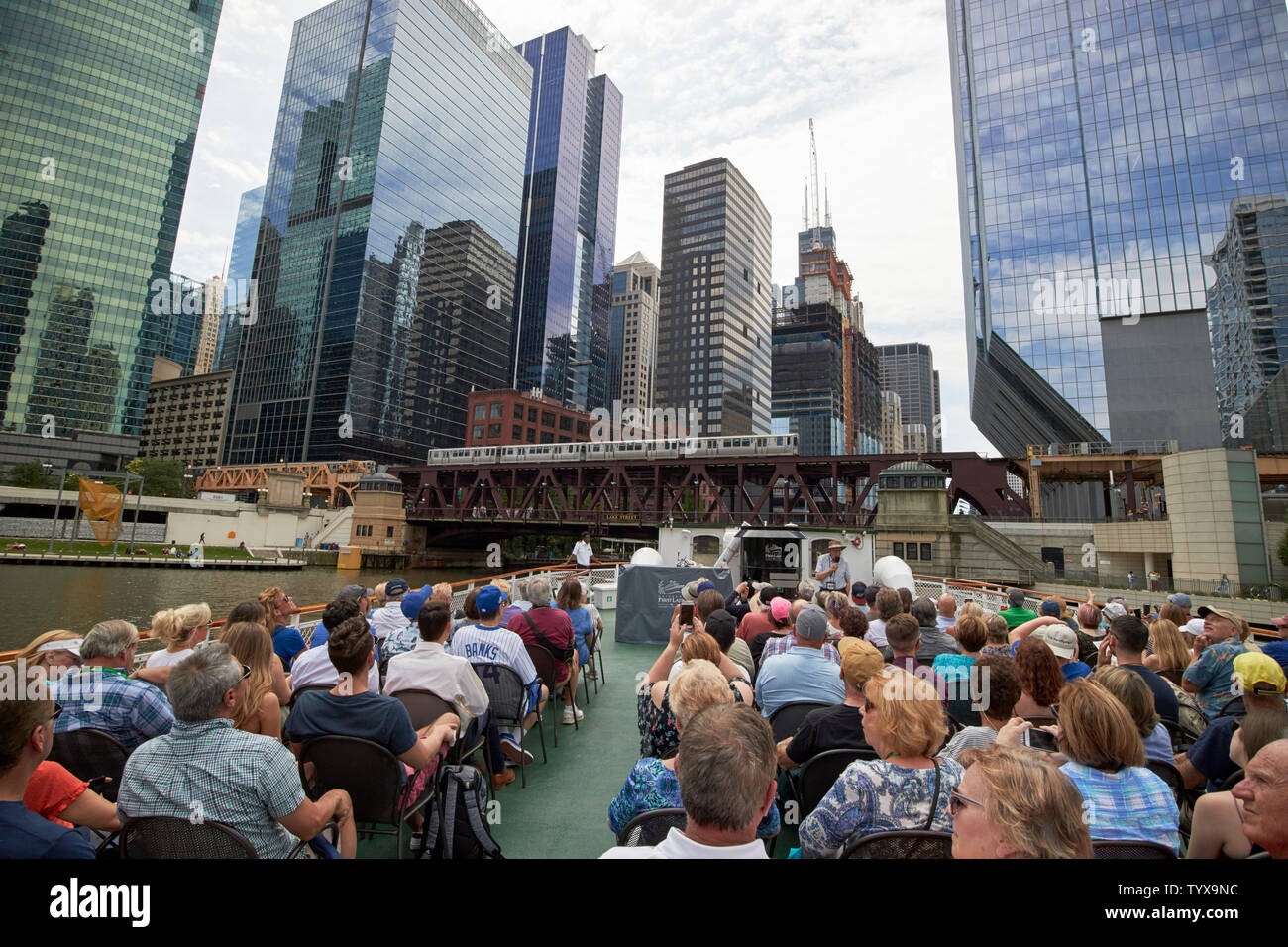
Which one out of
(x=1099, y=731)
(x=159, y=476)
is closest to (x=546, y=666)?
(x=1099, y=731)

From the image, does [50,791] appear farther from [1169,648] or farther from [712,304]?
[712,304]

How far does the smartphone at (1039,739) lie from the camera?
3.61 metres

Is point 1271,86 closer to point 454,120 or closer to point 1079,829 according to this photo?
point 1079,829

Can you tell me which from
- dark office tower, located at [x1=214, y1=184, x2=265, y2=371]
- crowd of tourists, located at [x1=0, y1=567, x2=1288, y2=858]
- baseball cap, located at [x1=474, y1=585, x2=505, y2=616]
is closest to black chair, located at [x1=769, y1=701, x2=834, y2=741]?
crowd of tourists, located at [x1=0, y1=567, x2=1288, y2=858]

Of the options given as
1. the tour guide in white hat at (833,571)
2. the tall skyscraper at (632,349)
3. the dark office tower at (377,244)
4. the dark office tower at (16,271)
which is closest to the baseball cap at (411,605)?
the tour guide in white hat at (833,571)

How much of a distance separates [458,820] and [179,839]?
1.22 meters

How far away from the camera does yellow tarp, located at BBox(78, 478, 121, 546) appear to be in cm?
5569

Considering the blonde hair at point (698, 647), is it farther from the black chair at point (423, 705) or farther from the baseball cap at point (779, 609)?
the baseball cap at point (779, 609)

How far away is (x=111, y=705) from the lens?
350 centimetres

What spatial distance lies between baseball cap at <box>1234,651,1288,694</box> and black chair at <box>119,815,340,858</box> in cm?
588

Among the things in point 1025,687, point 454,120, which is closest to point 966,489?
point 1025,687

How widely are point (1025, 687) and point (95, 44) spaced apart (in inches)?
5924

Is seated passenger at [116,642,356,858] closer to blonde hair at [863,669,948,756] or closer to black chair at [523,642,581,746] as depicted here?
blonde hair at [863,669,948,756]
